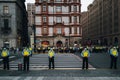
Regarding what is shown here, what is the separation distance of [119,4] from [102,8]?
35384 millimetres

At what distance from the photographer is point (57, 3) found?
8306cm

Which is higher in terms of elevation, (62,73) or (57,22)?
(57,22)

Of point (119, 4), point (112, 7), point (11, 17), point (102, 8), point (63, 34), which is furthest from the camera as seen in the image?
point (102, 8)

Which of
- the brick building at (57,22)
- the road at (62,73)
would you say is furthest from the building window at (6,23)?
the road at (62,73)

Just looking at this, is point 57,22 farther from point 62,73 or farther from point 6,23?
point 62,73

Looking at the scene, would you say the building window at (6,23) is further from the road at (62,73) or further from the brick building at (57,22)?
the road at (62,73)

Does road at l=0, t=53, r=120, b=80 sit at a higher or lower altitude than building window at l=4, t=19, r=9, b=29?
lower

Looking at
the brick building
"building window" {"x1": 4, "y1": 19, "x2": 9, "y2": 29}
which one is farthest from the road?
the brick building

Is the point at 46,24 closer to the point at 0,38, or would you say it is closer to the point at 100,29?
the point at 0,38

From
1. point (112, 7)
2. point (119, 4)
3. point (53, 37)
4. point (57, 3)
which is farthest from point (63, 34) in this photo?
point (112, 7)

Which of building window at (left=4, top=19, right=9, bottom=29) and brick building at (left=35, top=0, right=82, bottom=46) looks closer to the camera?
building window at (left=4, top=19, right=9, bottom=29)

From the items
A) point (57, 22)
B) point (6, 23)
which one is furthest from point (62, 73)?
point (57, 22)

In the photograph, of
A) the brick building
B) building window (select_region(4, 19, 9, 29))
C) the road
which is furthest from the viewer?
the brick building

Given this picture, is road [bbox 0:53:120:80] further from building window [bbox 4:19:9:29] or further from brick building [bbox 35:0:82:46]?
brick building [bbox 35:0:82:46]
